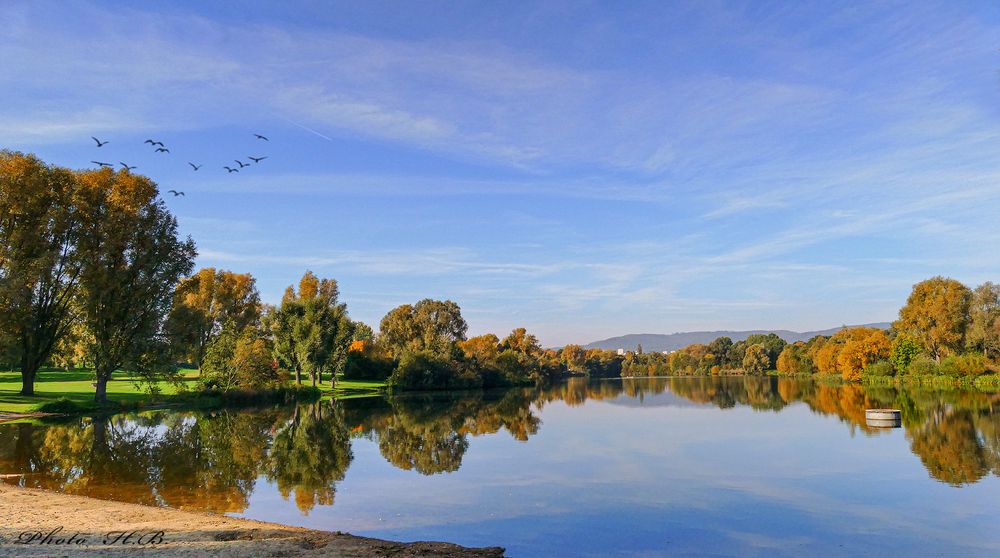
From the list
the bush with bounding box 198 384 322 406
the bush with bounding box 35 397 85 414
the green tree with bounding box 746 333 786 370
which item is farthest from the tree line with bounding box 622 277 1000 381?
the bush with bounding box 35 397 85 414

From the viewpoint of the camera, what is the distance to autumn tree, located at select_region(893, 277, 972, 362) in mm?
72438

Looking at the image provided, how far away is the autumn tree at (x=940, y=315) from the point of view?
72.4 m

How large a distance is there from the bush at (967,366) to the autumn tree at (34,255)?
267 feet

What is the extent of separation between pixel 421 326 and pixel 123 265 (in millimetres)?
57679

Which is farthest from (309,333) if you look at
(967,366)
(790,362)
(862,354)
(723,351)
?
(723,351)

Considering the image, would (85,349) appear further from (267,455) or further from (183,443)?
(267,455)

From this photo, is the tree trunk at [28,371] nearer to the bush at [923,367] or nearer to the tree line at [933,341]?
the tree line at [933,341]

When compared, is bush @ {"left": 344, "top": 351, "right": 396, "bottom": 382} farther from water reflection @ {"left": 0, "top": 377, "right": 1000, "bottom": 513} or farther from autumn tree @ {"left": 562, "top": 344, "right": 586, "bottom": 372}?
autumn tree @ {"left": 562, "top": 344, "right": 586, "bottom": 372}

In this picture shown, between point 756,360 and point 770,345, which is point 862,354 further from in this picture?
point 770,345

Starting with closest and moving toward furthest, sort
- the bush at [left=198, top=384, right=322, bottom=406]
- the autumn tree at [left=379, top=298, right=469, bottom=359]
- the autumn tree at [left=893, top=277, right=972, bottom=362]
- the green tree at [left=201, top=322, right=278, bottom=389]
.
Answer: the bush at [left=198, top=384, right=322, bottom=406] → the green tree at [left=201, top=322, right=278, bottom=389] → the autumn tree at [left=893, top=277, right=972, bottom=362] → the autumn tree at [left=379, top=298, right=469, bottom=359]

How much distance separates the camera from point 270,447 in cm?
2519

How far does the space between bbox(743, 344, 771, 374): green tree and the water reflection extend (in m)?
99.1

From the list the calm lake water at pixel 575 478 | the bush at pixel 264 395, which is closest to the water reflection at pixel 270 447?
the calm lake water at pixel 575 478

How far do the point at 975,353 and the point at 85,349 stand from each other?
84.9 meters
